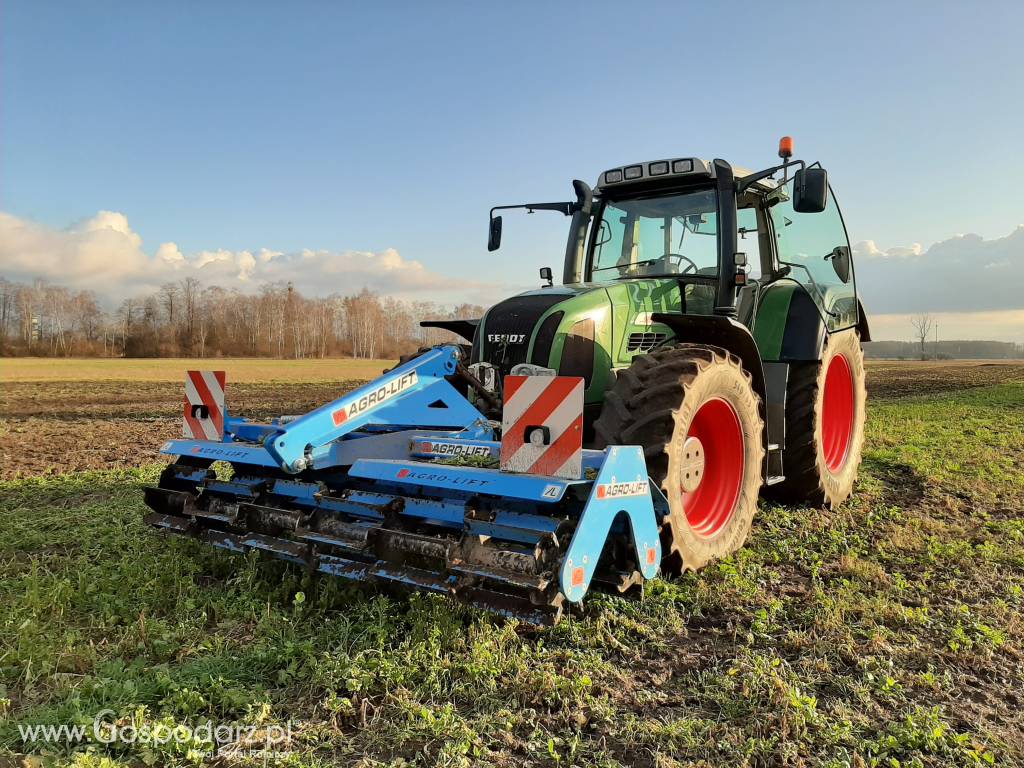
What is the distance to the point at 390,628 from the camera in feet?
11.6

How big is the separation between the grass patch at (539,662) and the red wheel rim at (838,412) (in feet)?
6.52

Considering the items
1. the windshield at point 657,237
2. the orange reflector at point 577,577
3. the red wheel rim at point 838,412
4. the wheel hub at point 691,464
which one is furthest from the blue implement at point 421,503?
the red wheel rim at point 838,412

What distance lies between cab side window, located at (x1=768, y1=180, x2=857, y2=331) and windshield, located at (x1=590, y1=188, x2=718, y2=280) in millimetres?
969

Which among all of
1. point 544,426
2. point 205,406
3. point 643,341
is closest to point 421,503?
point 544,426

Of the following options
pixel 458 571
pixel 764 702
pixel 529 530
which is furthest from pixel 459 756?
pixel 764 702

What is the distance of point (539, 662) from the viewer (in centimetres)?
326

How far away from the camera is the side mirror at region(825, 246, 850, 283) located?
22.5 feet

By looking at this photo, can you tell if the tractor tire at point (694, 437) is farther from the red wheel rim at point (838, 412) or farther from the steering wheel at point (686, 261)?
the red wheel rim at point (838, 412)

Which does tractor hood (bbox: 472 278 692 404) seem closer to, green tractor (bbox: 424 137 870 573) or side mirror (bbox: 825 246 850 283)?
green tractor (bbox: 424 137 870 573)

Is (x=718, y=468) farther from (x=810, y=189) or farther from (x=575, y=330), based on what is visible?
(x=810, y=189)

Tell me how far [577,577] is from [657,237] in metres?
3.59

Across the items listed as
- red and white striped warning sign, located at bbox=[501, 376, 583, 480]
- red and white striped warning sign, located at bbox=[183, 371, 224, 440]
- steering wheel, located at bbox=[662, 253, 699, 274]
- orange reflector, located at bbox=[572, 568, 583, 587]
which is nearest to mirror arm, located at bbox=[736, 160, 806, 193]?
steering wheel, located at bbox=[662, 253, 699, 274]

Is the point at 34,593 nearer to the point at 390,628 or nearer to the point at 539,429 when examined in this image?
the point at 390,628

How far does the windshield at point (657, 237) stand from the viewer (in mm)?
5707
